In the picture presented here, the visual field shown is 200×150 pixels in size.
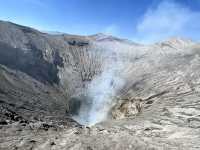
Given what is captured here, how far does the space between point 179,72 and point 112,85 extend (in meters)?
11.9

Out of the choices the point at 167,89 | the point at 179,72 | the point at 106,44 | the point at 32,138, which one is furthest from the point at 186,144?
the point at 106,44

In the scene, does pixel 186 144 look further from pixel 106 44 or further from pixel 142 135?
pixel 106 44

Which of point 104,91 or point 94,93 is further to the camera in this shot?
point 94,93

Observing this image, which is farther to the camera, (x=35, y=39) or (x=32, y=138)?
(x=35, y=39)

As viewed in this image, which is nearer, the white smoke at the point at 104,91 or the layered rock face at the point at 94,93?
the layered rock face at the point at 94,93

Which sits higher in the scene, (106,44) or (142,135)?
(106,44)

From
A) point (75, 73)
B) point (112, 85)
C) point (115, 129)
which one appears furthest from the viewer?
point (75, 73)

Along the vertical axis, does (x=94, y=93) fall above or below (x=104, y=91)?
below

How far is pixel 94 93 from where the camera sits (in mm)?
45844

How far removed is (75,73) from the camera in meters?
52.8

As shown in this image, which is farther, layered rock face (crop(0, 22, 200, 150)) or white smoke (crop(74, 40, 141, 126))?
white smoke (crop(74, 40, 141, 126))

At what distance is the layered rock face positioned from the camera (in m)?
18.0

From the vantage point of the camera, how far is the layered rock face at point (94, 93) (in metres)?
18.0

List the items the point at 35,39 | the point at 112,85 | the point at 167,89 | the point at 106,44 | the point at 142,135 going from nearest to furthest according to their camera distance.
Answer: the point at 142,135 → the point at 167,89 → the point at 112,85 → the point at 35,39 → the point at 106,44
